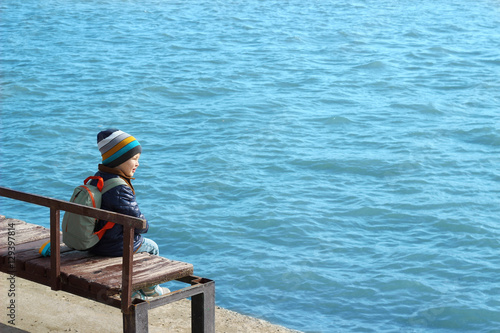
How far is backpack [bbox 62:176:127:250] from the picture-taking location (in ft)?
15.2

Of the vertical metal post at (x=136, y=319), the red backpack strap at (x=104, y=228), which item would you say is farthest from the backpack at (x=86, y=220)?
the vertical metal post at (x=136, y=319)

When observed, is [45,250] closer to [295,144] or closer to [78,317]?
[78,317]

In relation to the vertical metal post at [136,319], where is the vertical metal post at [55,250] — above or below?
above

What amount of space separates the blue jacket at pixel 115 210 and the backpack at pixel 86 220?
37mm

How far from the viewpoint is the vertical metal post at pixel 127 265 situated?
Answer: 427cm

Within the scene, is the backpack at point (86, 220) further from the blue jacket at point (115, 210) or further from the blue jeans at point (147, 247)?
the blue jeans at point (147, 247)

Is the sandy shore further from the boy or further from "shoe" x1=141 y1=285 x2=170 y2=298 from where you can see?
the boy

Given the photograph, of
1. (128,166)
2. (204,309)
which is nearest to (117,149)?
(128,166)

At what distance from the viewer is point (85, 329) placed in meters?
5.92

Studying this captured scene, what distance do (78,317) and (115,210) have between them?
1.90m

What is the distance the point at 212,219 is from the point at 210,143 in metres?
3.92

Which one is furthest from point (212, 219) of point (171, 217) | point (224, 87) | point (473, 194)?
point (224, 87)

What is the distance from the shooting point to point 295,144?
14.3 m

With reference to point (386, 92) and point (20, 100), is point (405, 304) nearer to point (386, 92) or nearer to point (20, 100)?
point (386, 92)
